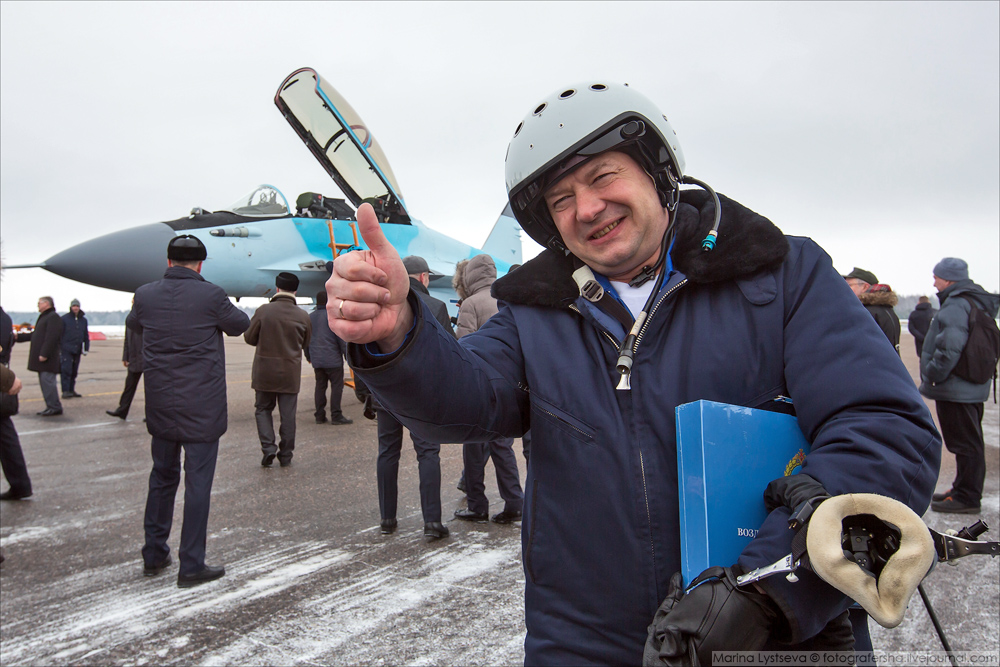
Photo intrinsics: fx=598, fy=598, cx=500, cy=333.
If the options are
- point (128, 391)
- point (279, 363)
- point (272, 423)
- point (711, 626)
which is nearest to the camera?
point (711, 626)

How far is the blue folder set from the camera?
1144 mm

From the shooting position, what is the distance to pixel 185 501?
3512mm

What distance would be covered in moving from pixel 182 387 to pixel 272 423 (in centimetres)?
245

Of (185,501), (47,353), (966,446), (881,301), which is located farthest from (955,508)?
(47,353)

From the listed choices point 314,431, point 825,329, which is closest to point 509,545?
point 825,329

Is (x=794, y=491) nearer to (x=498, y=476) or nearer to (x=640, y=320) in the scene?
(x=640, y=320)

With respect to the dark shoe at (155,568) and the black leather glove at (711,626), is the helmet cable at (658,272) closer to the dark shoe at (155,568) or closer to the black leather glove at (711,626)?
the black leather glove at (711,626)

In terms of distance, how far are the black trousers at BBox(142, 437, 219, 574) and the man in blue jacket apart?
2.76 metres

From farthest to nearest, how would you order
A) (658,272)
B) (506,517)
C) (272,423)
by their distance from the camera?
1. (272,423)
2. (506,517)
3. (658,272)

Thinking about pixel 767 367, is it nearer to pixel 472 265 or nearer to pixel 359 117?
pixel 472 265

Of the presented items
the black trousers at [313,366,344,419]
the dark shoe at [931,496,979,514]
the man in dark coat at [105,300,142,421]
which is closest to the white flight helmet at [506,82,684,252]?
the dark shoe at [931,496,979,514]

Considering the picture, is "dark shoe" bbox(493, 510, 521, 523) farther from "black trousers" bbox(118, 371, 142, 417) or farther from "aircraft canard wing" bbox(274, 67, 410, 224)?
"aircraft canard wing" bbox(274, 67, 410, 224)

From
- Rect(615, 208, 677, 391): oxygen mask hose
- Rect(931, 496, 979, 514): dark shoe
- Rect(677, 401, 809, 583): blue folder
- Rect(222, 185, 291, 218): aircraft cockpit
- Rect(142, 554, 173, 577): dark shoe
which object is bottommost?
Rect(931, 496, 979, 514): dark shoe

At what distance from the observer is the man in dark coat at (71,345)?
10358 mm
